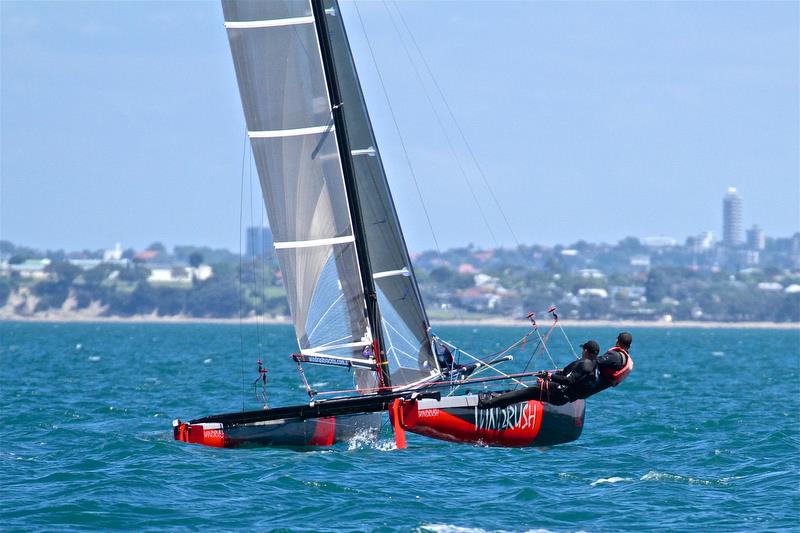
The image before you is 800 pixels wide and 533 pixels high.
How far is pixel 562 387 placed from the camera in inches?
683

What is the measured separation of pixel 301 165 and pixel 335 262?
57.6 inches

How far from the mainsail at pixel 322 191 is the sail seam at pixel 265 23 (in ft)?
0.05

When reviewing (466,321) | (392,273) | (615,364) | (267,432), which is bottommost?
(466,321)

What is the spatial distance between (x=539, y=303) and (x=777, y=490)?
144 meters

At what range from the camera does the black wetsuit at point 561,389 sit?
17047 millimetres

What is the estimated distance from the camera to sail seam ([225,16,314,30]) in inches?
710

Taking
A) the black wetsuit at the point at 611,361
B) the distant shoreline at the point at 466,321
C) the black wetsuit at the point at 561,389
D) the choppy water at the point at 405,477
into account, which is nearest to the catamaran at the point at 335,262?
the black wetsuit at the point at 561,389

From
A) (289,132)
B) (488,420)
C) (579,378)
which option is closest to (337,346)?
(488,420)

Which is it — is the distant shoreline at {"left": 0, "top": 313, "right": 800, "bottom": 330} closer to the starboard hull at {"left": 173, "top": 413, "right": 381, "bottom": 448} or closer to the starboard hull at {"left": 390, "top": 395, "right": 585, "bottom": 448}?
the starboard hull at {"left": 173, "top": 413, "right": 381, "bottom": 448}

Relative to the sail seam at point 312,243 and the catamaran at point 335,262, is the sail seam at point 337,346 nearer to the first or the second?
the catamaran at point 335,262

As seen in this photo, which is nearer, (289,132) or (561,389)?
(561,389)

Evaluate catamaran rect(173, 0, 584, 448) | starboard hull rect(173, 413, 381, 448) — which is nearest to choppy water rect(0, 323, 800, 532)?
starboard hull rect(173, 413, 381, 448)

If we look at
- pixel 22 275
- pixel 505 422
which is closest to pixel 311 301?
pixel 505 422

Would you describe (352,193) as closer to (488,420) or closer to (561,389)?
(488,420)
